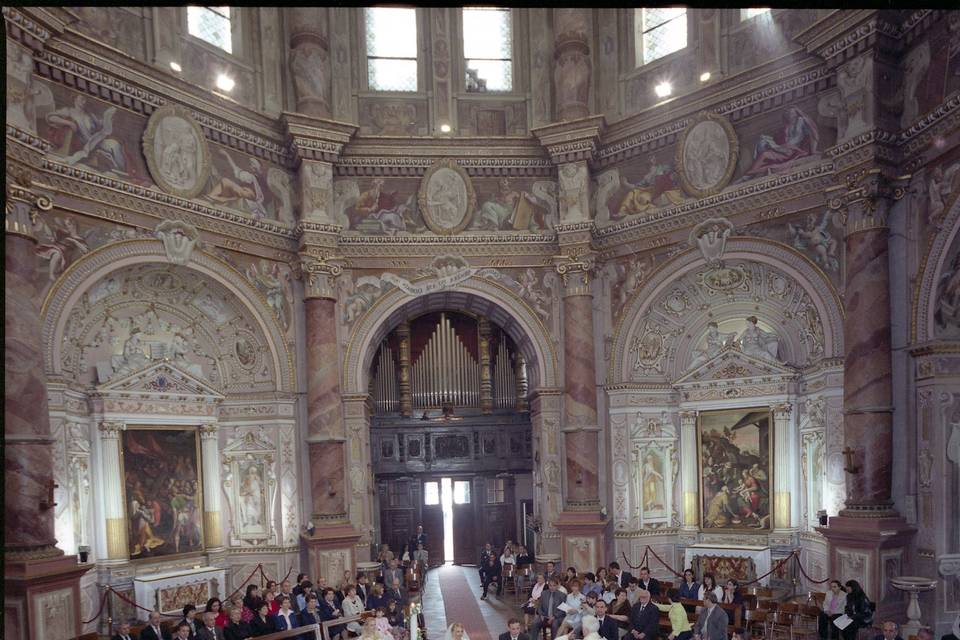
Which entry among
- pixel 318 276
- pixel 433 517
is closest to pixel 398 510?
pixel 433 517

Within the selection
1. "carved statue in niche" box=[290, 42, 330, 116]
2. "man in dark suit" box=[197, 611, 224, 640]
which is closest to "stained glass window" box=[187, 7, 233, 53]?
"carved statue in niche" box=[290, 42, 330, 116]

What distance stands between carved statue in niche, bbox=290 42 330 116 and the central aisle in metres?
12.0

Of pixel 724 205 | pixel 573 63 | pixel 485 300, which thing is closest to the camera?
pixel 724 205

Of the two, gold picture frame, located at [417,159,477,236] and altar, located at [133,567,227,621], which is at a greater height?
gold picture frame, located at [417,159,477,236]

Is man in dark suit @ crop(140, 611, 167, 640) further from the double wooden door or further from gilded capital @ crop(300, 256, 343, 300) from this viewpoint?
the double wooden door

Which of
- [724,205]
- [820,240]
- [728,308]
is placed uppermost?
[724,205]

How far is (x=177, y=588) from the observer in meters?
15.7

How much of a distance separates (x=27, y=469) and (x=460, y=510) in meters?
15.1

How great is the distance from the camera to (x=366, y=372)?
19.5m

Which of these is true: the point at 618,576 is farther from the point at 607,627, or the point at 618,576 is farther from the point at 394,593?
the point at 394,593

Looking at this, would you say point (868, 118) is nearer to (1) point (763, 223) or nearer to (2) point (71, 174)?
(1) point (763, 223)

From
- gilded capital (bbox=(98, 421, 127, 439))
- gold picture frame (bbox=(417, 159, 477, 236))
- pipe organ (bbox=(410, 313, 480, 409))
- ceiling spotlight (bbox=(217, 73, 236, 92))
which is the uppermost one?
ceiling spotlight (bbox=(217, 73, 236, 92))

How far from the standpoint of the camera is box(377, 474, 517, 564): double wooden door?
2519 centimetres

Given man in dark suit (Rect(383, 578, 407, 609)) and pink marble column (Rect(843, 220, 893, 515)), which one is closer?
pink marble column (Rect(843, 220, 893, 515))
